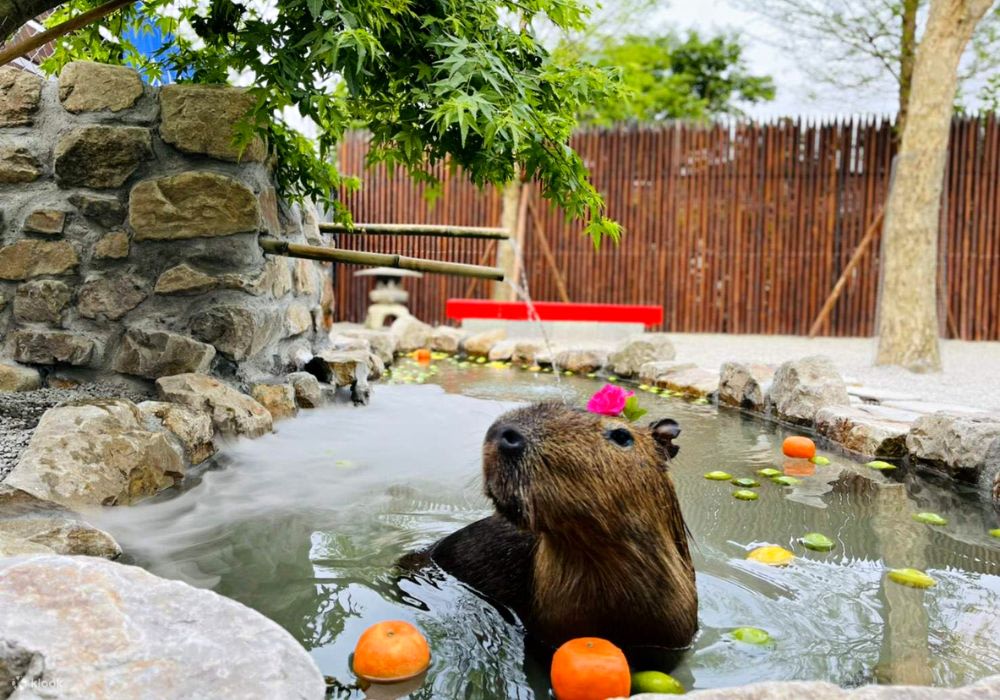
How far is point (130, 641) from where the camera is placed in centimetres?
144

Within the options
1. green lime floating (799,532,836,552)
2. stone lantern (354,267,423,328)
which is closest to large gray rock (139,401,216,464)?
green lime floating (799,532,836,552)

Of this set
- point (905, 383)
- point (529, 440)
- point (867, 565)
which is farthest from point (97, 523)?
point (905, 383)

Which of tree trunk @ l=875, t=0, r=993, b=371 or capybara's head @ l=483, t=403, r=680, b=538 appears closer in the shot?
capybara's head @ l=483, t=403, r=680, b=538

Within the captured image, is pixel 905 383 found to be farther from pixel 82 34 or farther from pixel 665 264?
pixel 82 34

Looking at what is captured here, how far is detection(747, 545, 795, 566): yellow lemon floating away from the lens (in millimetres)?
2691

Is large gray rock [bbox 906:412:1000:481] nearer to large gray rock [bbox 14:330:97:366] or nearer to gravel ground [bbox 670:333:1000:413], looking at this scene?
gravel ground [bbox 670:333:1000:413]

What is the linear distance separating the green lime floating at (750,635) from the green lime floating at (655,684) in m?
0.32

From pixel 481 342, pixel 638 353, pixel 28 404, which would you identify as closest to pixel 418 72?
pixel 28 404

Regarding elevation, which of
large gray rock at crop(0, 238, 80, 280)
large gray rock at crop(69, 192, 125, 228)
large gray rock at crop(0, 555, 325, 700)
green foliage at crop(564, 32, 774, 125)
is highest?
green foliage at crop(564, 32, 774, 125)

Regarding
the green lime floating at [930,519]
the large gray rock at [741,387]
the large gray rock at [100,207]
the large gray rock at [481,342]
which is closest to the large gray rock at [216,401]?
the large gray rock at [100,207]

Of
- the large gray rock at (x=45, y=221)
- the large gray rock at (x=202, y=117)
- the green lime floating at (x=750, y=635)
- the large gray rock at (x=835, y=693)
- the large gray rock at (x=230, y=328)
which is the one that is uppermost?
the large gray rock at (x=202, y=117)

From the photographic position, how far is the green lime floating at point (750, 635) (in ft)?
6.86

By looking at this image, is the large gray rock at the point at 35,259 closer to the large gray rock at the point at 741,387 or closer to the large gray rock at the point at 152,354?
the large gray rock at the point at 152,354

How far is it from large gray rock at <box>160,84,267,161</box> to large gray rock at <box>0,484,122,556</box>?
203cm
